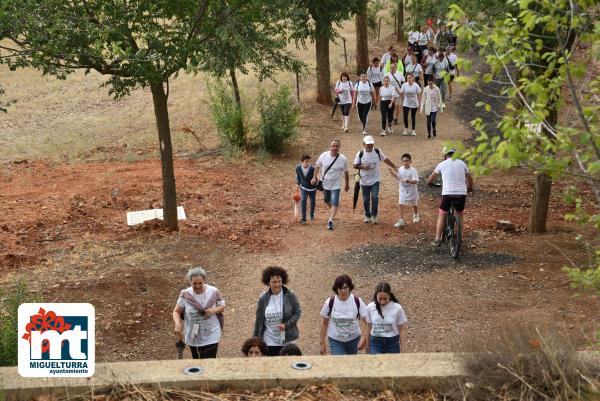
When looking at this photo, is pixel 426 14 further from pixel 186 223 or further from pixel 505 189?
pixel 186 223

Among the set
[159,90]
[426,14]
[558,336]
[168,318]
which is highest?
[426,14]

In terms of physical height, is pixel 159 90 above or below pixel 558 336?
above

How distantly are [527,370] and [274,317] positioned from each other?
3.05 metres

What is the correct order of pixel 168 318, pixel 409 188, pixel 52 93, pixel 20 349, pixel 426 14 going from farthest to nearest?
pixel 52 93
pixel 426 14
pixel 409 188
pixel 168 318
pixel 20 349

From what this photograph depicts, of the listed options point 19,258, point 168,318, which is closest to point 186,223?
point 19,258

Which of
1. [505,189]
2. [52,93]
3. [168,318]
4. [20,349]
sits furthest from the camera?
[52,93]

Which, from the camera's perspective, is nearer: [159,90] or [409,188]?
[159,90]

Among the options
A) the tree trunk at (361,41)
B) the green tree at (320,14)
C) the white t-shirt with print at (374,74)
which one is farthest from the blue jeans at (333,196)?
the tree trunk at (361,41)

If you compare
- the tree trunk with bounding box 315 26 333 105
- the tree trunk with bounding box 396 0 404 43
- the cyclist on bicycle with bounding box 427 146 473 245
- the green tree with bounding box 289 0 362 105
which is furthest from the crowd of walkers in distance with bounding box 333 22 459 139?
the tree trunk with bounding box 396 0 404 43

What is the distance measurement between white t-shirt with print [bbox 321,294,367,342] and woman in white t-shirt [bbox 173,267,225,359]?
1.10 metres

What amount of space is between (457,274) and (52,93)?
79.6ft

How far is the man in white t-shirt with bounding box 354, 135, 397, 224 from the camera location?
1412 centimetres

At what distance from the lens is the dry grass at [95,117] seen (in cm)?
2284

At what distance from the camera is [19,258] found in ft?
41.4
